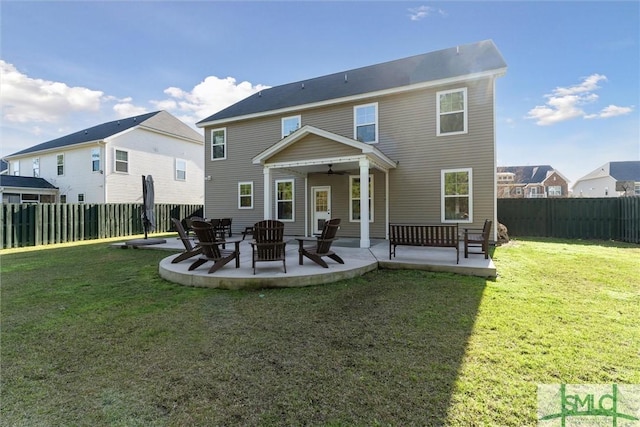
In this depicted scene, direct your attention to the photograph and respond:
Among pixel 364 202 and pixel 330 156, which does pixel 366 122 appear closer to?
pixel 330 156

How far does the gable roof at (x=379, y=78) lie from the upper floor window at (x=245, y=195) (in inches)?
135

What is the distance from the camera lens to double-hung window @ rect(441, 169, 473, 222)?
10.4 metres

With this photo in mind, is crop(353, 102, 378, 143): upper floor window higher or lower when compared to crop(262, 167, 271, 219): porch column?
higher

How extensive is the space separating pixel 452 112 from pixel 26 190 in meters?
25.4

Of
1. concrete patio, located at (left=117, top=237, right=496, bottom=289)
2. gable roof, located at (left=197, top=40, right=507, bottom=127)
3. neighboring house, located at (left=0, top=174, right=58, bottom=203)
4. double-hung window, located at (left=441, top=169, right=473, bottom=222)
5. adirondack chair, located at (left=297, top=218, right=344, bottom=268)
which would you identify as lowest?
concrete patio, located at (left=117, top=237, right=496, bottom=289)

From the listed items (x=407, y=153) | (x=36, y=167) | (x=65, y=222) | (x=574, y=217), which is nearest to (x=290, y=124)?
(x=407, y=153)

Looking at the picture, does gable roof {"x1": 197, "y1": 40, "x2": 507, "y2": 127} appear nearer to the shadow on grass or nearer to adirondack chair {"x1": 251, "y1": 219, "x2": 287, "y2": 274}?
adirondack chair {"x1": 251, "y1": 219, "x2": 287, "y2": 274}

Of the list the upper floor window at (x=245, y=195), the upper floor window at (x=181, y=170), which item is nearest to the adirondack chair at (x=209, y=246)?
the upper floor window at (x=245, y=195)

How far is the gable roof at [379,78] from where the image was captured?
1056 cm

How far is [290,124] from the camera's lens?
44.2 feet

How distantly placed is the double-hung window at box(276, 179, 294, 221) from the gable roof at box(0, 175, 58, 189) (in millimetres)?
17821

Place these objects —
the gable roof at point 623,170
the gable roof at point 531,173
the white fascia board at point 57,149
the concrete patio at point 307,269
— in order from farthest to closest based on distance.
Result: 1. the gable roof at point 531,173
2. the gable roof at point 623,170
3. the white fascia board at point 57,149
4. the concrete patio at point 307,269

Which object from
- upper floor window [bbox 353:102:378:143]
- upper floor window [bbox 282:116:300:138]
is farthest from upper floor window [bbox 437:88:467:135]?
upper floor window [bbox 282:116:300:138]

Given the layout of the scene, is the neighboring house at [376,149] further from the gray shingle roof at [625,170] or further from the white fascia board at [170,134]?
the gray shingle roof at [625,170]
